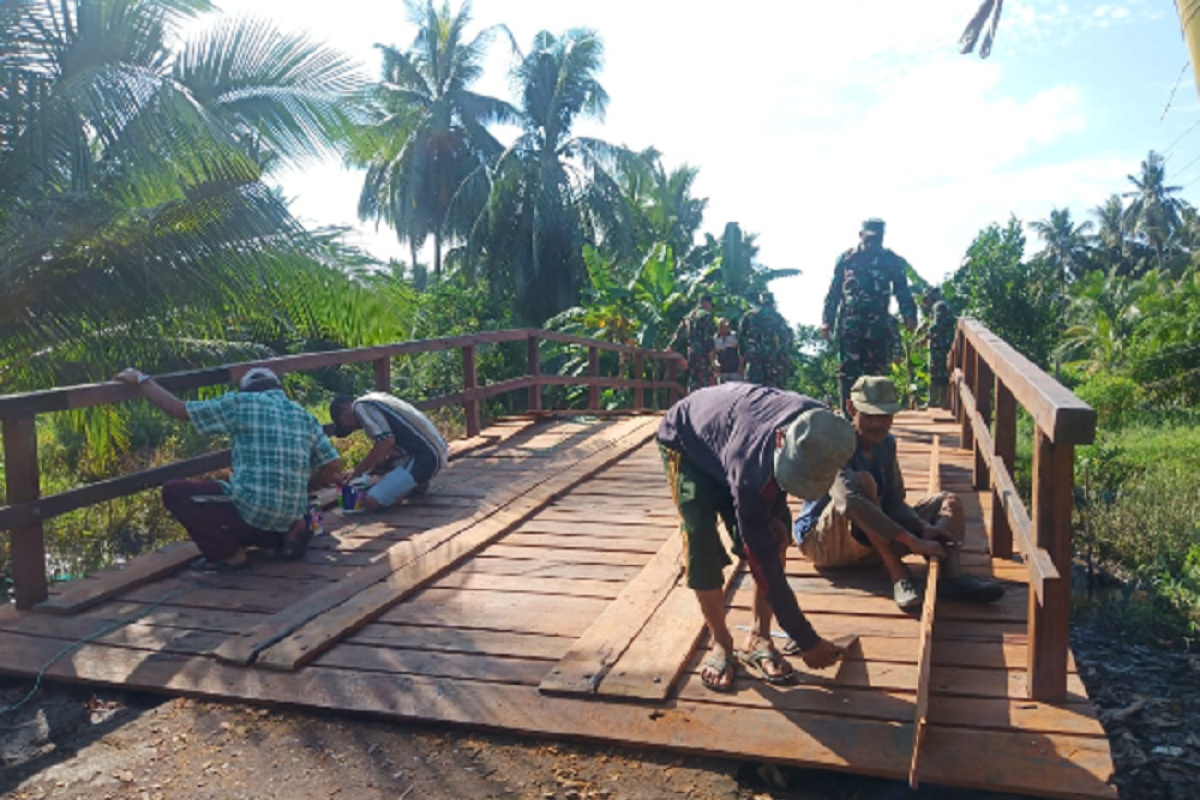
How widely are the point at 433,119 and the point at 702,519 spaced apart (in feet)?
80.8

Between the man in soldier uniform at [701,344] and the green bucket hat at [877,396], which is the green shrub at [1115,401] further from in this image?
the green bucket hat at [877,396]

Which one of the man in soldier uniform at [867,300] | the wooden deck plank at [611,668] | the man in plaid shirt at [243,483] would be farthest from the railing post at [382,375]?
the man in soldier uniform at [867,300]

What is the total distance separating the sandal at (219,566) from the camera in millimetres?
4949

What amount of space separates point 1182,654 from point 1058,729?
11.0 feet

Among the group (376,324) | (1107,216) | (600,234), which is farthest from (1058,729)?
(1107,216)

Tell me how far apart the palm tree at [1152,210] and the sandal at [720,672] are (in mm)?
57059

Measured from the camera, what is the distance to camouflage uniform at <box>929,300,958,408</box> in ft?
37.7

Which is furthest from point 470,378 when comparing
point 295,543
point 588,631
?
point 588,631

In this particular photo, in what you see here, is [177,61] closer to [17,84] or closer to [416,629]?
[17,84]

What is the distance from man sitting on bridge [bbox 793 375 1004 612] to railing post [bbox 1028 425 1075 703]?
30.0 inches

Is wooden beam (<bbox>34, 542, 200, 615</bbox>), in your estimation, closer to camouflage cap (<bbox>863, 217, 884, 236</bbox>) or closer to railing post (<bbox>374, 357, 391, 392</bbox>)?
railing post (<bbox>374, 357, 391, 392</bbox>)

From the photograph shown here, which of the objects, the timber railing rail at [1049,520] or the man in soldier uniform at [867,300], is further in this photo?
the man in soldier uniform at [867,300]

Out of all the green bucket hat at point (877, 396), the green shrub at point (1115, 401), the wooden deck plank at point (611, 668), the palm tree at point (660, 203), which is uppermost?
the palm tree at point (660, 203)

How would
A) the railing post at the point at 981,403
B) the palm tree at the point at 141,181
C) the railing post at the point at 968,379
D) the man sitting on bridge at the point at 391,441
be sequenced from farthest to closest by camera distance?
the palm tree at the point at 141,181 < the railing post at the point at 968,379 < the man sitting on bridge at the point at 391,441 < the railing post at the point at 981,403
